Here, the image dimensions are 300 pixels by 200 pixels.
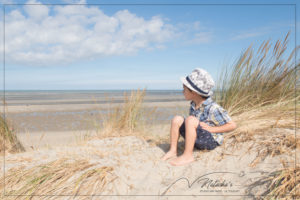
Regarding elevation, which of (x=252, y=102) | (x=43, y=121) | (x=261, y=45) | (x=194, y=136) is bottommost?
(x=43, y=121)

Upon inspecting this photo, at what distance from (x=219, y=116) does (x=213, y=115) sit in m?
0.06

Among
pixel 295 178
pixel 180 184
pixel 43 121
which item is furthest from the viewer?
pixel 43 121

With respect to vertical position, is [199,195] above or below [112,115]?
below

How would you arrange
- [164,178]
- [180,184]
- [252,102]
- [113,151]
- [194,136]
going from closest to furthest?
[180,184] → [164,178] → [194,136] → [113,151] → [252,102]

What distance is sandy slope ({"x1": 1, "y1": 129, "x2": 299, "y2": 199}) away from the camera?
6.05 ft

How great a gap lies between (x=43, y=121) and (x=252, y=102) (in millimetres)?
6682

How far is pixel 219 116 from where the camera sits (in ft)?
7.85

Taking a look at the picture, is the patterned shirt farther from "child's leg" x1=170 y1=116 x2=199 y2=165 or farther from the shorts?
"child's leg" x1=170 y1=116 x2=199 y2=165

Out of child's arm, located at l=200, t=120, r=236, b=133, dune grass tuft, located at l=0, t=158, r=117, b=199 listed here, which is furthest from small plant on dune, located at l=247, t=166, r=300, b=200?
dune grass tuft, located at l=0, t=158, r=117, b=199

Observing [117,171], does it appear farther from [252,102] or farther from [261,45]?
[261,45]

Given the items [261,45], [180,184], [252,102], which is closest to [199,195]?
[180,184]

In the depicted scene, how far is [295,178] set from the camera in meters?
1.61

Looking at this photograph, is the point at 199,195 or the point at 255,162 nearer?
the point at 199,195

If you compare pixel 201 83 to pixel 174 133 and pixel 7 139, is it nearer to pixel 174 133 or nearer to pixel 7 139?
pixel 174 133
